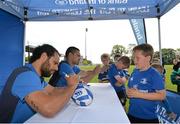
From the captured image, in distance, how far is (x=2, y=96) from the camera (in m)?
2.11

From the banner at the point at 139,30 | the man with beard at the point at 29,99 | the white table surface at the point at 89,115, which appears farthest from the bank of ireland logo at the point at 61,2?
the man with beard at the point at 29,99

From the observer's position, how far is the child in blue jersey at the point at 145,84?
8.92ft

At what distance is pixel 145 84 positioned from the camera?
9.21 ft

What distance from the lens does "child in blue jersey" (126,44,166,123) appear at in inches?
107

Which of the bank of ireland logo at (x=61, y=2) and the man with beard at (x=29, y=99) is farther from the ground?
the bank of ireland logo at (x=61, y=2)

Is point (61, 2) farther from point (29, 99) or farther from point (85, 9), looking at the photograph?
point (29, 99)

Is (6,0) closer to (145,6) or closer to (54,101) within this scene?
(145,6)

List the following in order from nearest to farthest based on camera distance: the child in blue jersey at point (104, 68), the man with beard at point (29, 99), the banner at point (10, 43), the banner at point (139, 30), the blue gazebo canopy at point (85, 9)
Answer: the man with beard at point (29, 99) < the child in blue jersey at point (104, 68) < the banner at point (10, 43) < the blue gazebo canopy at point (85, 9) < the banner at point (139, 30)

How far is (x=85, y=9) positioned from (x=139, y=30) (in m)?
1.74

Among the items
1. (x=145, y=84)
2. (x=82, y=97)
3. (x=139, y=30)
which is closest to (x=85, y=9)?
(x=139, y=30)

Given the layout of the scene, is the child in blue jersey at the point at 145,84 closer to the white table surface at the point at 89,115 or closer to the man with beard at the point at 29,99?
the white table surface at the point at 89,115

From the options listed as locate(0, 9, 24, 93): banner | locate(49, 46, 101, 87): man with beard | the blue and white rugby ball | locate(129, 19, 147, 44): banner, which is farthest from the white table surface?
locate(129, 19, 147, 44): banner

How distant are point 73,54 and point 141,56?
4.77 feet

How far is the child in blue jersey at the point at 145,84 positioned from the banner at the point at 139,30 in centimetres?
454
